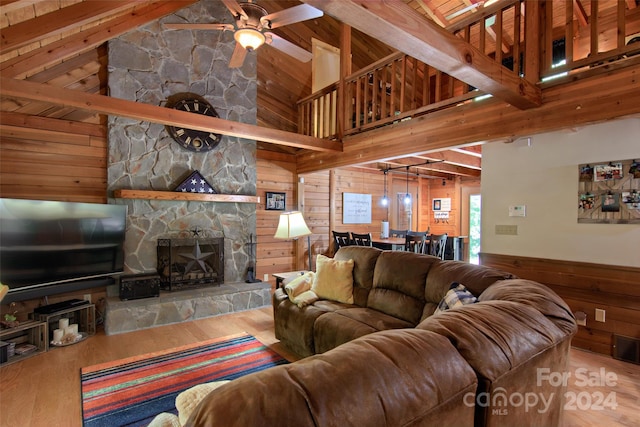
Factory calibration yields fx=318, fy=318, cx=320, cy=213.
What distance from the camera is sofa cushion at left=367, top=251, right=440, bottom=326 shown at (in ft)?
8.76

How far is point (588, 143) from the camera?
3.20 m

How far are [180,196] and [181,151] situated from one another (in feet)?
2.33

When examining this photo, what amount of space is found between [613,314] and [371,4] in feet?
11.8

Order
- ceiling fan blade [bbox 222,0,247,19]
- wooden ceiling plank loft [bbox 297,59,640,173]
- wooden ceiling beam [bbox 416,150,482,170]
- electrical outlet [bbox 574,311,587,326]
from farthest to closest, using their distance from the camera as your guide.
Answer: wooden ceiling beam [bbox 416,150,482,170], electrical outlet [bbox 574,311,587,326], ceiling fan blade [bbox 222,0,247,19], wooden ceiling plank loft [bbox 297,59,640,173]

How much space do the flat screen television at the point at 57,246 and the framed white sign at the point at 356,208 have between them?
441 cm

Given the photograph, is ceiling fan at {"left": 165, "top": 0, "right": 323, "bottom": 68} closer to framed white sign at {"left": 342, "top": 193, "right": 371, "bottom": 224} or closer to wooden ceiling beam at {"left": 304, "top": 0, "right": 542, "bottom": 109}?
wooden ceiling beam at {"left": 304, "top": 0, "right": 542, "bottom": 109}

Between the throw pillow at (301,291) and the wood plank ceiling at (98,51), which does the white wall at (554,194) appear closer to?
the wood plank ceiling at (98,51)

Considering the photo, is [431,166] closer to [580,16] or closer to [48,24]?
[580,16]

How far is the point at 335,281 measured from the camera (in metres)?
3.23

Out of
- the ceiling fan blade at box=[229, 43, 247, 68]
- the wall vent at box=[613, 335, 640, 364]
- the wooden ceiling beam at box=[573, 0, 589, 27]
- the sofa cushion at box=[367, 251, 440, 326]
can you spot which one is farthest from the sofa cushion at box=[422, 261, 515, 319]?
the wooden ceiling beam at box=[573, 0, 589, 27]

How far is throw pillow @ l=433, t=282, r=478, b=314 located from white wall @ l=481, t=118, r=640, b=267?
6.35 ft

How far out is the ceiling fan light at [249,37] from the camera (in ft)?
10.1

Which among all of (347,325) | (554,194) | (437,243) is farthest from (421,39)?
(437,243)

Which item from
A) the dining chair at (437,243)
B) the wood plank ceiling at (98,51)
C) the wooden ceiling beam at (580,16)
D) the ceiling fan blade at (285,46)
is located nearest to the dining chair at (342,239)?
the dining chair at (437,243)
